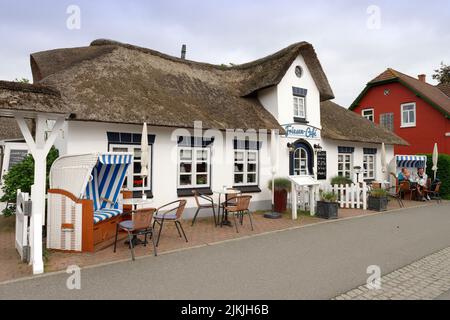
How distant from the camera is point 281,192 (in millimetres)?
10602

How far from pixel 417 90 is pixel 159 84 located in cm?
1764

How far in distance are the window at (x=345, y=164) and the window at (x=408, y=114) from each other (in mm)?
8883

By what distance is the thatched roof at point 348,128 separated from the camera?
1403 cm

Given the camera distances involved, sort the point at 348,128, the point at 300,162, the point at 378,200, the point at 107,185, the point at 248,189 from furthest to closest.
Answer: the point at 348,128 < the point at 300,162 < the point at 378,200 < the point at 248,189 < the point at 107,185

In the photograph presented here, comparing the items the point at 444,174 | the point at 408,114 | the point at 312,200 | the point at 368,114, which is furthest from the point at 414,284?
the point at 368,114

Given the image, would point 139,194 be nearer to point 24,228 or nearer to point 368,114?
point 24,228

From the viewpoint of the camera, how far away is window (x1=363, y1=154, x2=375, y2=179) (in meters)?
15.9

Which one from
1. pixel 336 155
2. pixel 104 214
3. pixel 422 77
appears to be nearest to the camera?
pixel 104 214

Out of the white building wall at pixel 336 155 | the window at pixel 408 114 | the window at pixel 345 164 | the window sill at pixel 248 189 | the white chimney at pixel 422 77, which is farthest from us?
the white chimney at pixel 422 77

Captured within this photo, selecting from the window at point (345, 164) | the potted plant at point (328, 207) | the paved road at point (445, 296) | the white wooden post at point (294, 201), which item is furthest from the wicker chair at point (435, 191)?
the paved road at point (445, 296)

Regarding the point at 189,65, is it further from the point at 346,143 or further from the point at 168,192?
the point at 346,143

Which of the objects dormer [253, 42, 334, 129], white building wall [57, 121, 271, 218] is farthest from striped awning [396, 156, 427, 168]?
white building wall [57, 121, 271, 218]

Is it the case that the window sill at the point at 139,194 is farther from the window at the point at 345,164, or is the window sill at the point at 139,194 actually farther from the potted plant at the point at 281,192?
the window at the point at 345,164

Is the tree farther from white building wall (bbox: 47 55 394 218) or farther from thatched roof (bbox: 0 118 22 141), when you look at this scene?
thatched roof (bbox: 0 118 22 141)
